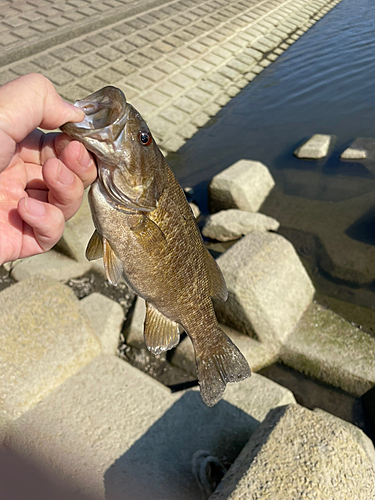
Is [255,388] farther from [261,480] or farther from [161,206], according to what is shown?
[161,206]

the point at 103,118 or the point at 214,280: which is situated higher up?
the point at 103,118

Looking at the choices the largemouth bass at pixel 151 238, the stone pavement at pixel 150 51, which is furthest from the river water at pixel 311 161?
the largemouth bass at pixel 151 238

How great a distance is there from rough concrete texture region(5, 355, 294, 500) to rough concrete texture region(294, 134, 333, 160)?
686cm

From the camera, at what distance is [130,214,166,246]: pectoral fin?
2188 millimetres

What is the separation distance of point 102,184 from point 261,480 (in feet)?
7.11

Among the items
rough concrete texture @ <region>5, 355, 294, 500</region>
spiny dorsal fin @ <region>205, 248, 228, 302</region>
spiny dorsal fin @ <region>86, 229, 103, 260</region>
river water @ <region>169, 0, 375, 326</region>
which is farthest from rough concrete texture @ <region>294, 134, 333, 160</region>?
spiny dorsal fin @ <region>86, 229, 103, 260</region>

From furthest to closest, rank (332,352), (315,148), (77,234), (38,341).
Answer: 1. (315,148)
2. (77,234)
3. (332,352)
4. (38,341)

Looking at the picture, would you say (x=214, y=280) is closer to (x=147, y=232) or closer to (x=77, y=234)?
(x=147, y=232)

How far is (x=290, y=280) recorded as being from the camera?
5.44m

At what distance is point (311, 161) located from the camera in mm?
9789

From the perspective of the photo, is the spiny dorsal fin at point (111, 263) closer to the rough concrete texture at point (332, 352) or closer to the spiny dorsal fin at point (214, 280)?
the spiny dorsal fin at point (214, 280)

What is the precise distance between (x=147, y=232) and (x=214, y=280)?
2.12 ft

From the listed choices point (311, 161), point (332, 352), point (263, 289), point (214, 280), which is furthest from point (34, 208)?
point (311, 161)

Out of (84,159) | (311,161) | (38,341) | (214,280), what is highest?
(84,159)
